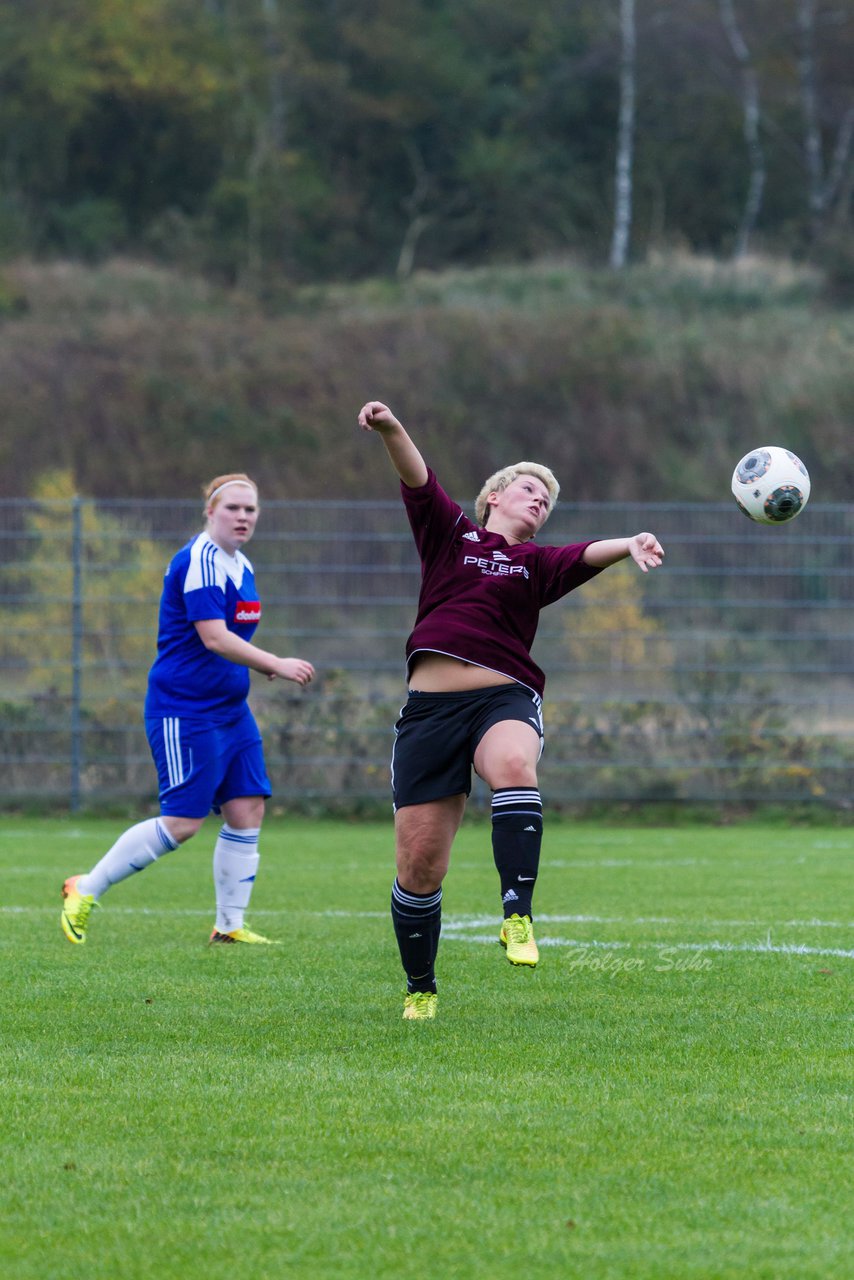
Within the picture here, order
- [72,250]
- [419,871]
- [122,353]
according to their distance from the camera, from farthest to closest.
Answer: [72,250] < [122,353] < [419,871]

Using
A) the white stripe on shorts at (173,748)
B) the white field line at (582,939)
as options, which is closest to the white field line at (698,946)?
the white field line at (582,939)

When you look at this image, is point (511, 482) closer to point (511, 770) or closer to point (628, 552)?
point (628, 552)

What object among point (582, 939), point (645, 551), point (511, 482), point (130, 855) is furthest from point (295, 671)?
point (582, 939)

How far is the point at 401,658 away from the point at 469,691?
953 cm

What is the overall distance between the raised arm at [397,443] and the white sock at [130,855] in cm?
211

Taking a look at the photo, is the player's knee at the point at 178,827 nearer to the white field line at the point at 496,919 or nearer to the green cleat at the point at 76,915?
the green cleat at the point at 76,915

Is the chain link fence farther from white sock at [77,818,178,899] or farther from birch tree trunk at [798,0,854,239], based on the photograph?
birch tree trunk at [798,0,854,239]

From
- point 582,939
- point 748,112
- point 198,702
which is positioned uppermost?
point 748,112

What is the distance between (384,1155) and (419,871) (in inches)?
63.7

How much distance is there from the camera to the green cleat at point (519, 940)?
4.91 m

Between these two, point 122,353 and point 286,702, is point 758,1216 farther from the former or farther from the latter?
point 122,353

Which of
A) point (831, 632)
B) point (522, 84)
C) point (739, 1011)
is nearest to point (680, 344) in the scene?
point (522, 84)

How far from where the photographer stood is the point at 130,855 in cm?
685

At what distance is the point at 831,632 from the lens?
14664 millimetres
